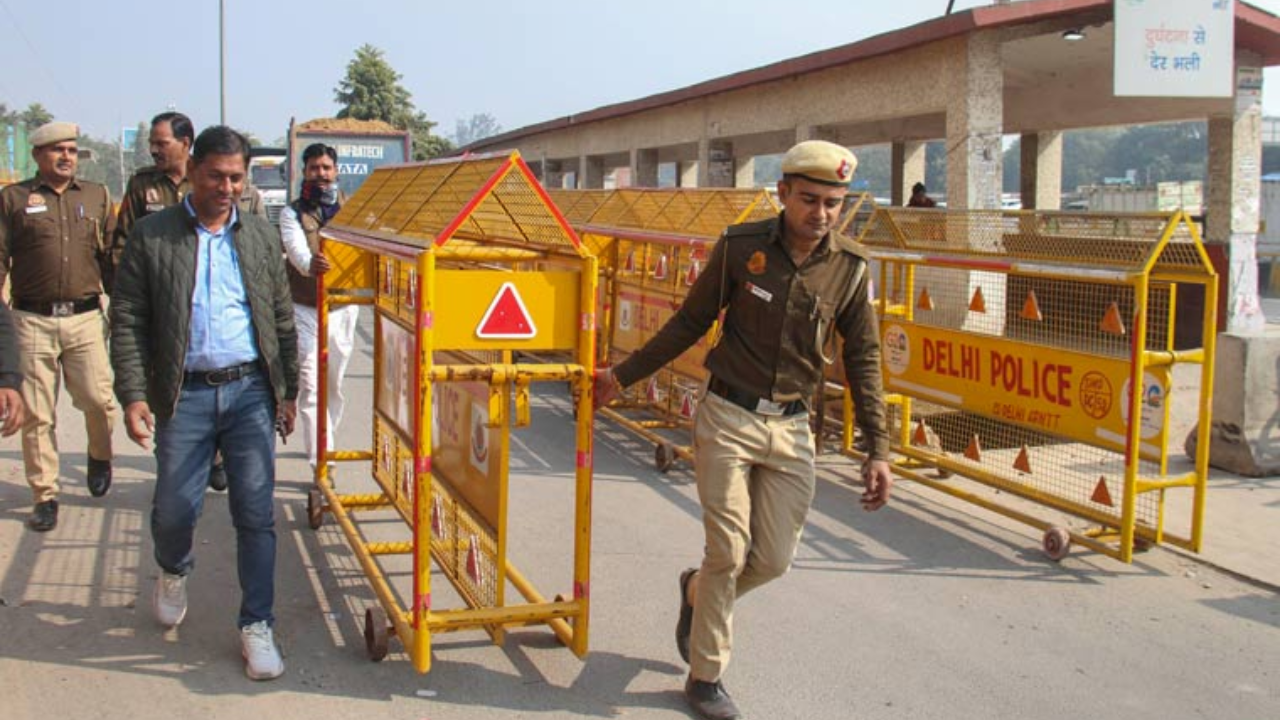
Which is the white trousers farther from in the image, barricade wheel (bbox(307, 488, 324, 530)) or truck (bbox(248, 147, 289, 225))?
truck (bbox(248, 147, 289, 225))

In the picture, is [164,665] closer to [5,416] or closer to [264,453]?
[264,453]

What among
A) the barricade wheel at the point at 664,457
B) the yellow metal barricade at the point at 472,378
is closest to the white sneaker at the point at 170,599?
the yellow metal barricade at the point at 472,378

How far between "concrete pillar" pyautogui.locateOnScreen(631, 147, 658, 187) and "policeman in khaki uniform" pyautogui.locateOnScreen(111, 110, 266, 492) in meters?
20.0

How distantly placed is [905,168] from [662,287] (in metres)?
17.2

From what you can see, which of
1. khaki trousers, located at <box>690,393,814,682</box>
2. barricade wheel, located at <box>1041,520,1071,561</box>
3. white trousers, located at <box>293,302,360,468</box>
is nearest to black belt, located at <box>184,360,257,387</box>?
khaki trousers, located at <box>690,393,814,682</box>

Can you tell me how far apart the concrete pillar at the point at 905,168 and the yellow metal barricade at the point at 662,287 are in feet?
48.0

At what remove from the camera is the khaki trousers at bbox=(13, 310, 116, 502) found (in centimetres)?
670

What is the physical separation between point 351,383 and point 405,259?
8.10 meters

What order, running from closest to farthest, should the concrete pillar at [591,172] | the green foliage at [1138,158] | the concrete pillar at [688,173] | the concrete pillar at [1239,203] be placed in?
1. the concrete pillar at [1239,203]
2. the concrete pillar at [688,173]
3. the concrete pillar at [591,172]
4. the green foliage at [1138,158]

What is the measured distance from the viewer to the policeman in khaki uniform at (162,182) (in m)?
6.75

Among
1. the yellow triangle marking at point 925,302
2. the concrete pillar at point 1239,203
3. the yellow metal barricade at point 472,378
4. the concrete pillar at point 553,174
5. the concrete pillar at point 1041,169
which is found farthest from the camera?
the concrete pillar at point 553,174

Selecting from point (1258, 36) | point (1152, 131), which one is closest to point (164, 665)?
point (1258, 36)

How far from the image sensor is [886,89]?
53.3 feet

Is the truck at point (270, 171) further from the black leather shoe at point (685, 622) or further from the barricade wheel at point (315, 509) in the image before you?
the black leather shoe at point (685, 622)
